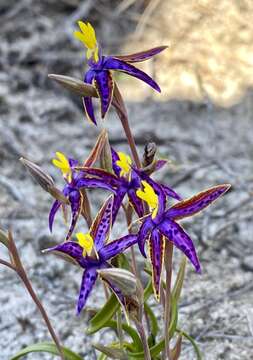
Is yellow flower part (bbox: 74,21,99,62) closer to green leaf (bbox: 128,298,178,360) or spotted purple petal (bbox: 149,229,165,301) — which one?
spotted purple petal (bbox: 149,229,165,301)

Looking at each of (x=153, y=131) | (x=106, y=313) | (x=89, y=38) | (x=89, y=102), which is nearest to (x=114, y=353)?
(x=106, y=313)

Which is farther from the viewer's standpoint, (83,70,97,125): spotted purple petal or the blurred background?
the blurred background

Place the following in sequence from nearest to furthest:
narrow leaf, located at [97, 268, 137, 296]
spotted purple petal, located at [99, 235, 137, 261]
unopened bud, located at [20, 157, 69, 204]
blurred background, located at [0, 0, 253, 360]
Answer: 1. narrow leaf, located at [97, 268, 137, 296]
2. spotted purple petal, located at [99, 235, 137, 261]
3. unopened bud, located at [20, 157, 69, 204]
4. blurred background, located at [0, 0, 253, 360]

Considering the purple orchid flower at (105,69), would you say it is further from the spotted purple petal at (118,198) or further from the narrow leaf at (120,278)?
the narrow leaf at (120,278)

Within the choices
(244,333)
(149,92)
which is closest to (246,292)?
(244,333)

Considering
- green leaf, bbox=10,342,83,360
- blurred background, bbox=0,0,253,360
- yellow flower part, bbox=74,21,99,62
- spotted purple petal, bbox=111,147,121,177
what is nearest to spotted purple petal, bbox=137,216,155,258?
spotted purple petal, bbox=111,147,121,177

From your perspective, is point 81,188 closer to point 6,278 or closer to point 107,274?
point 107,274
